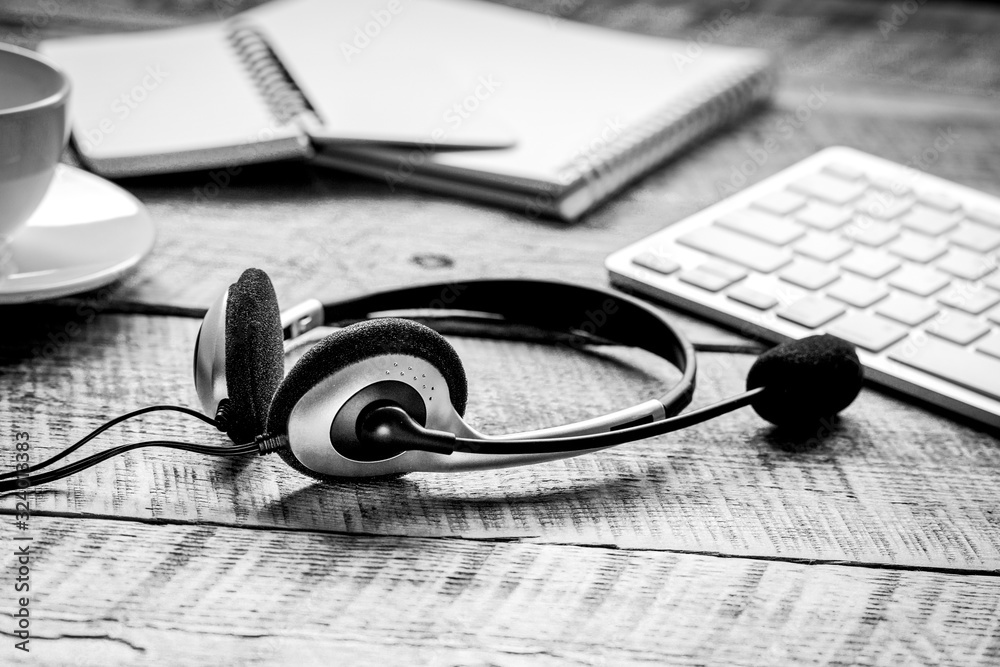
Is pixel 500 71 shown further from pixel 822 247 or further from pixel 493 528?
pixel 493 528

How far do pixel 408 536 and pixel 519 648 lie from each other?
0.08 metres

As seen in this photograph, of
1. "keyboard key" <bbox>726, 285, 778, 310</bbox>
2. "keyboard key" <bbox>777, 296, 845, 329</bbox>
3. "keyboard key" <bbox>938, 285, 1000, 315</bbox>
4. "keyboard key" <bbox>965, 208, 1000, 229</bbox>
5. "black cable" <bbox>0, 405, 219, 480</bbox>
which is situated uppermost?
"keyboard key" <bbox>965, 208, 1000, 229</bbox>

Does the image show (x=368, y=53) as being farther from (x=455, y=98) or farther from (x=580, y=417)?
(x=580, y=417)

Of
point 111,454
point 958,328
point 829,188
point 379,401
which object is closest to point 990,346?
point 958,328

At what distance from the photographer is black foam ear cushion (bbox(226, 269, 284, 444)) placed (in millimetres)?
470

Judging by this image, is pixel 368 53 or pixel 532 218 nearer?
pixel 532 218

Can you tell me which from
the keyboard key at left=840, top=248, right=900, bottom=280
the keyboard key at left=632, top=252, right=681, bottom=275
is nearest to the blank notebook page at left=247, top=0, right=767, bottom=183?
the keyboard key at left=632, top=252, right=681, bottom=275

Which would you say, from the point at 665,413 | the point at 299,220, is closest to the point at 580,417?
the point at 665,413

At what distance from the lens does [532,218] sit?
812 millimetres

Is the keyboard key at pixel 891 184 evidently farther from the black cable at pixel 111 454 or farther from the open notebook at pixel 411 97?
the black cable at pixel 111 454

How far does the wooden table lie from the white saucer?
0.03 meters

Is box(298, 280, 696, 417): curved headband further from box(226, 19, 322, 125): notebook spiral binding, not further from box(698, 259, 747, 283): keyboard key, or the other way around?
box(226, 19, 322, 125): notebook spiral binding

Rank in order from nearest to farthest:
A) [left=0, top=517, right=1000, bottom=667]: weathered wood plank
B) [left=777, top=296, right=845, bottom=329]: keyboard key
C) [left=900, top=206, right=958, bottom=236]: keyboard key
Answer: [left=0, top=517, right=1000, bottom=667]: weathered wood plank < [left=777, top=296, right=845, bottom=329]: keyboard key < [left=900, top=206, right=958, bottom=236]: keyboard key

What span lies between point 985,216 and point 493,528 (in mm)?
505
